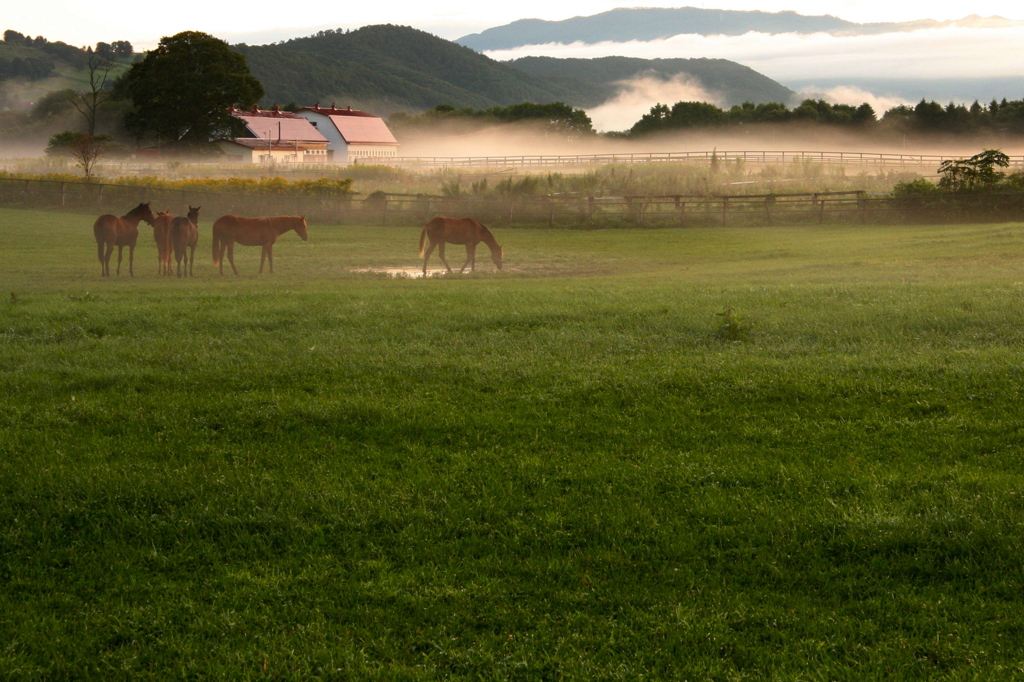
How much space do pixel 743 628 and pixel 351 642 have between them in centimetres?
194

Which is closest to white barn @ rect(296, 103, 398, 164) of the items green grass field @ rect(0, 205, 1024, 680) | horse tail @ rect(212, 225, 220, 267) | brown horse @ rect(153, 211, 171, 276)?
horse tail @ rect(212, 225, 220, 267)

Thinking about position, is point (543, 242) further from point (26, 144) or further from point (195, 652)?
point (26, 144)

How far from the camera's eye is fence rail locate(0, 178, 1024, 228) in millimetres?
32469

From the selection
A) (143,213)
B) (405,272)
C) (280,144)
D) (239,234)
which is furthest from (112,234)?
(280,144)

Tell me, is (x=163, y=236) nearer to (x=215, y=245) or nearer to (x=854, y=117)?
(x=215, y=245)

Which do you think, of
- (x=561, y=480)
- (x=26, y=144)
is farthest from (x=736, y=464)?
(x=26, y=144)

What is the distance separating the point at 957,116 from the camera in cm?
7262

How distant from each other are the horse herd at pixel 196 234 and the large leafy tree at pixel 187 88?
165 feet

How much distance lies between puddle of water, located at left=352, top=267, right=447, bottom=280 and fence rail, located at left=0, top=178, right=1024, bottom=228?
1347 cm

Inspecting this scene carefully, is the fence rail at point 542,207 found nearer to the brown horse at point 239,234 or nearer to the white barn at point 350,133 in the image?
A: the brown horse at point 239,234

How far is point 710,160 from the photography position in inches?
2315

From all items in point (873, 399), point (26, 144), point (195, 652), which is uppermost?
point (26, 144)

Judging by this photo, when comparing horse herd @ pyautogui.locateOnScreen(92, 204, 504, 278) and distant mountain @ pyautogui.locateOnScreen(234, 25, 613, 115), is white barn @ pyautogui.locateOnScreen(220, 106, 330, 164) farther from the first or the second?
distant mountain @ pyautogui.locateOnScreen(234, 25, 613, 115)

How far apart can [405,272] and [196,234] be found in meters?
4.74
